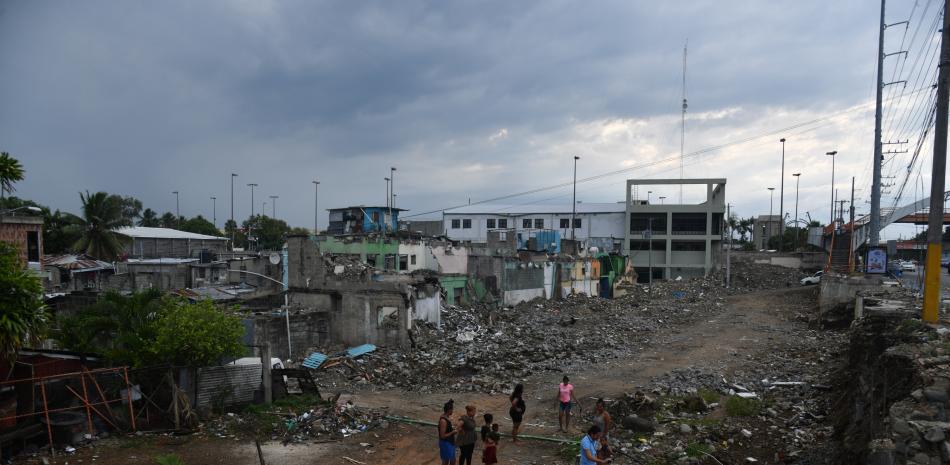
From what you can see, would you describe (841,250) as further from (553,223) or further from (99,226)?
(99,226)

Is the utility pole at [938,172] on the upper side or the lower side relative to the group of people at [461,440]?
upper

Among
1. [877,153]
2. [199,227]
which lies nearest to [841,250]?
[877,153]

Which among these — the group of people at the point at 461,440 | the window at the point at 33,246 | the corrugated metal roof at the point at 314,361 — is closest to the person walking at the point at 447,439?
the group of people at the point at 461,440

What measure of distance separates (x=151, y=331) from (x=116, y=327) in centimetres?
100

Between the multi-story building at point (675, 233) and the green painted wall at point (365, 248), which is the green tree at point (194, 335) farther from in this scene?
the multi-story building at point (675, 233)

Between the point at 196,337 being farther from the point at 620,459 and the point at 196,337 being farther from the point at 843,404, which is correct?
the point at 843,404

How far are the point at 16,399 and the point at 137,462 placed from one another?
299 cm

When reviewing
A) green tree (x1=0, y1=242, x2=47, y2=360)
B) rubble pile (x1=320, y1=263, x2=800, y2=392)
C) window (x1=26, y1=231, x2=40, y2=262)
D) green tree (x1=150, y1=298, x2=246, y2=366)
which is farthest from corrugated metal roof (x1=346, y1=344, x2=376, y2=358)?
window (x1=26, y1=231, x2=40, y2=262)

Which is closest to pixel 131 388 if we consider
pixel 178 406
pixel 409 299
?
pixel 178 406

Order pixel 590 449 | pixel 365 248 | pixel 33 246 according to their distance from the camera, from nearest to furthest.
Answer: pixel 590 449
pixel 33 246
pixel 365 248

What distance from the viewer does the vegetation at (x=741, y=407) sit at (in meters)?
12.4

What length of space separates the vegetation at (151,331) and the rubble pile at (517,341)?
5250mm

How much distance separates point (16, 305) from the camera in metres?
9.12

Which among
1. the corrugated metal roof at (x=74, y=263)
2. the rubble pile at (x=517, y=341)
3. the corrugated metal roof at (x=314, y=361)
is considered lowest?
the rubble pile at (x=517, y=341)
